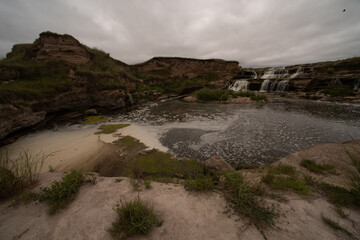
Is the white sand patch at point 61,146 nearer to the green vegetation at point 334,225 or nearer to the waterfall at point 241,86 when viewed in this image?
the green vegetation at point 334,225

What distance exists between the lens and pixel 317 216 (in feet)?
6.19

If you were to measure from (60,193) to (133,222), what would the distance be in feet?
5.68

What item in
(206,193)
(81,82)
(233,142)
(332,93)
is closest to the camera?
(206,193)

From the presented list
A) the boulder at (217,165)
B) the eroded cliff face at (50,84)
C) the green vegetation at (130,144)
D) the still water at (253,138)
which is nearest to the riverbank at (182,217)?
the boulder at (217,165)

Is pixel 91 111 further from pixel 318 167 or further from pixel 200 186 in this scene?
pixel 318 167

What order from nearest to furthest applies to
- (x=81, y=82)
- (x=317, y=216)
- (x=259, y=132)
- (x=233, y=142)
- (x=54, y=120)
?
1. (x=317, y=216)
2. (x=233, y=142)
3. (x=259, y=132)
4. (x=54, y=120)
5. (x=81, y=82)

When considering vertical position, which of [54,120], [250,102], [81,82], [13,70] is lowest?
[250,102]

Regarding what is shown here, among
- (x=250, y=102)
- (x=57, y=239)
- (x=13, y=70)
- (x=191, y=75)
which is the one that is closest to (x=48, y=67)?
(x=13, y=70)

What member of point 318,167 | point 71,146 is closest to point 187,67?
point 71,146

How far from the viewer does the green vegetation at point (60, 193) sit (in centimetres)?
213

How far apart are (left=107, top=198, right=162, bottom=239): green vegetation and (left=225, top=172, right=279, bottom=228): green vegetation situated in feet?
4.38

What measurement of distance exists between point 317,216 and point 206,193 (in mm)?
1706

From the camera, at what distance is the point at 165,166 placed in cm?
414

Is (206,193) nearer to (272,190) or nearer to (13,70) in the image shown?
(272,190)
